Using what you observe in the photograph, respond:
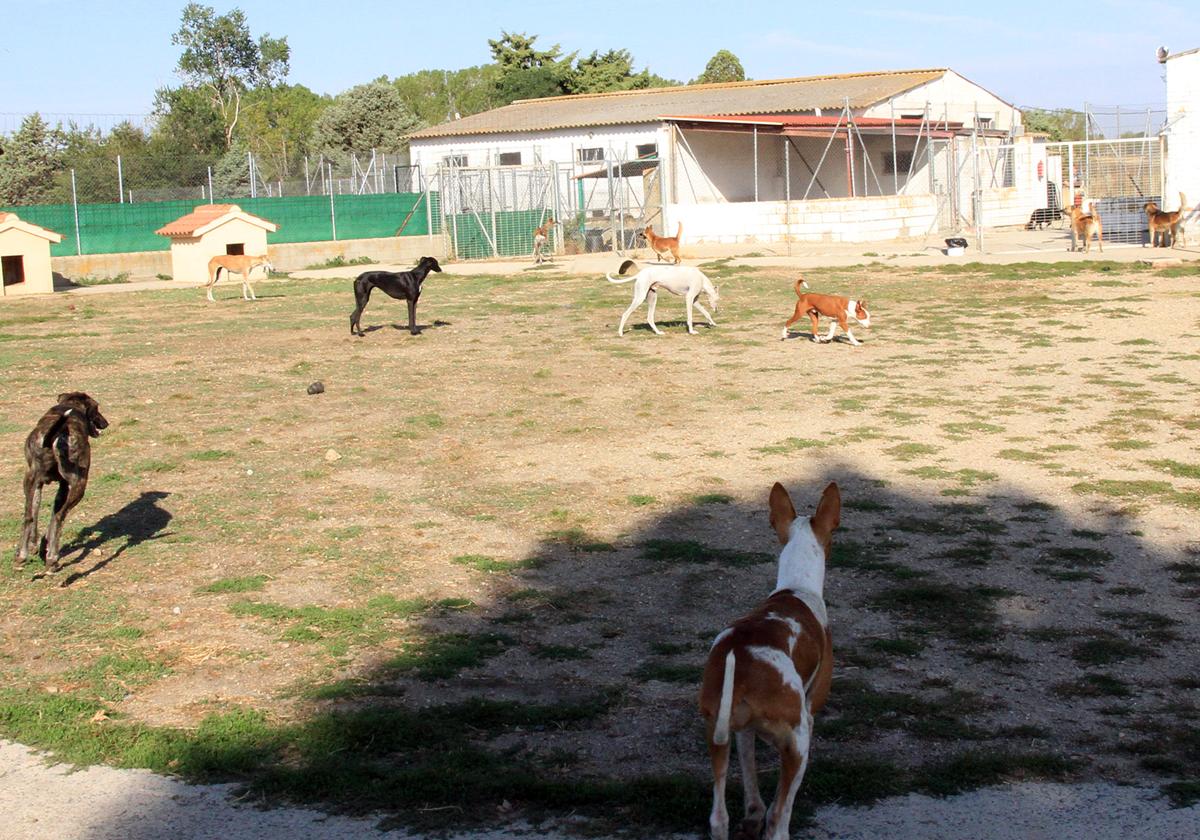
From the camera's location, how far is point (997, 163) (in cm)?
4166

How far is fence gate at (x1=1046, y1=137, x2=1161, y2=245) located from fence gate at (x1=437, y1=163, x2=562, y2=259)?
13.7 m

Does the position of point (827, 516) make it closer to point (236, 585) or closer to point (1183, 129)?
point (236, 585)

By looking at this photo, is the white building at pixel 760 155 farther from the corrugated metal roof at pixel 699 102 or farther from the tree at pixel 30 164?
the tree at pixel 30 164

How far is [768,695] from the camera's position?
A: 147 inches

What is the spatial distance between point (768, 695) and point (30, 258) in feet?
87.4

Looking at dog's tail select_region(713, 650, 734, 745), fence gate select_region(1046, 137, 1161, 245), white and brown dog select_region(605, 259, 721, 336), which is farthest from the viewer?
fence gate select_region(1046, 137, 1161, 245)

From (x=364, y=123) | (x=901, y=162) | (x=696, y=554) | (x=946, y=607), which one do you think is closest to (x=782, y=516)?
(x=946, y=607)

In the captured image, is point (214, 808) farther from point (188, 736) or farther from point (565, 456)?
point (565, 456)

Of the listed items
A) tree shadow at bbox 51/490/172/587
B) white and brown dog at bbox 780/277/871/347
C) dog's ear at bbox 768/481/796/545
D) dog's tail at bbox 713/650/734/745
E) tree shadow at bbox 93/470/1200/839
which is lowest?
tree shadow at bbox 93/470/1200/839

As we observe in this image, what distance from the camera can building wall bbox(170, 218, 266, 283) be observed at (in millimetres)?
29719

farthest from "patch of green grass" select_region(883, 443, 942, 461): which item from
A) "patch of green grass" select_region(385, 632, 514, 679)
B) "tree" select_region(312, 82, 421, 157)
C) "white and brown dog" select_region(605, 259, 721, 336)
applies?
"tree" select_region(312, 82, 421, 157)

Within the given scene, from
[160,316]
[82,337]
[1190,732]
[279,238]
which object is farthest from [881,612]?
Answer: [279,238]

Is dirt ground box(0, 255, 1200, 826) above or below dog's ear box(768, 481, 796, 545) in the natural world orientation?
below

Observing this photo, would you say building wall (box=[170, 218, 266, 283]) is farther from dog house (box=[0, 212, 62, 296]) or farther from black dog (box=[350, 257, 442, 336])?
black dog (box=[350, 257, 442, 336])
